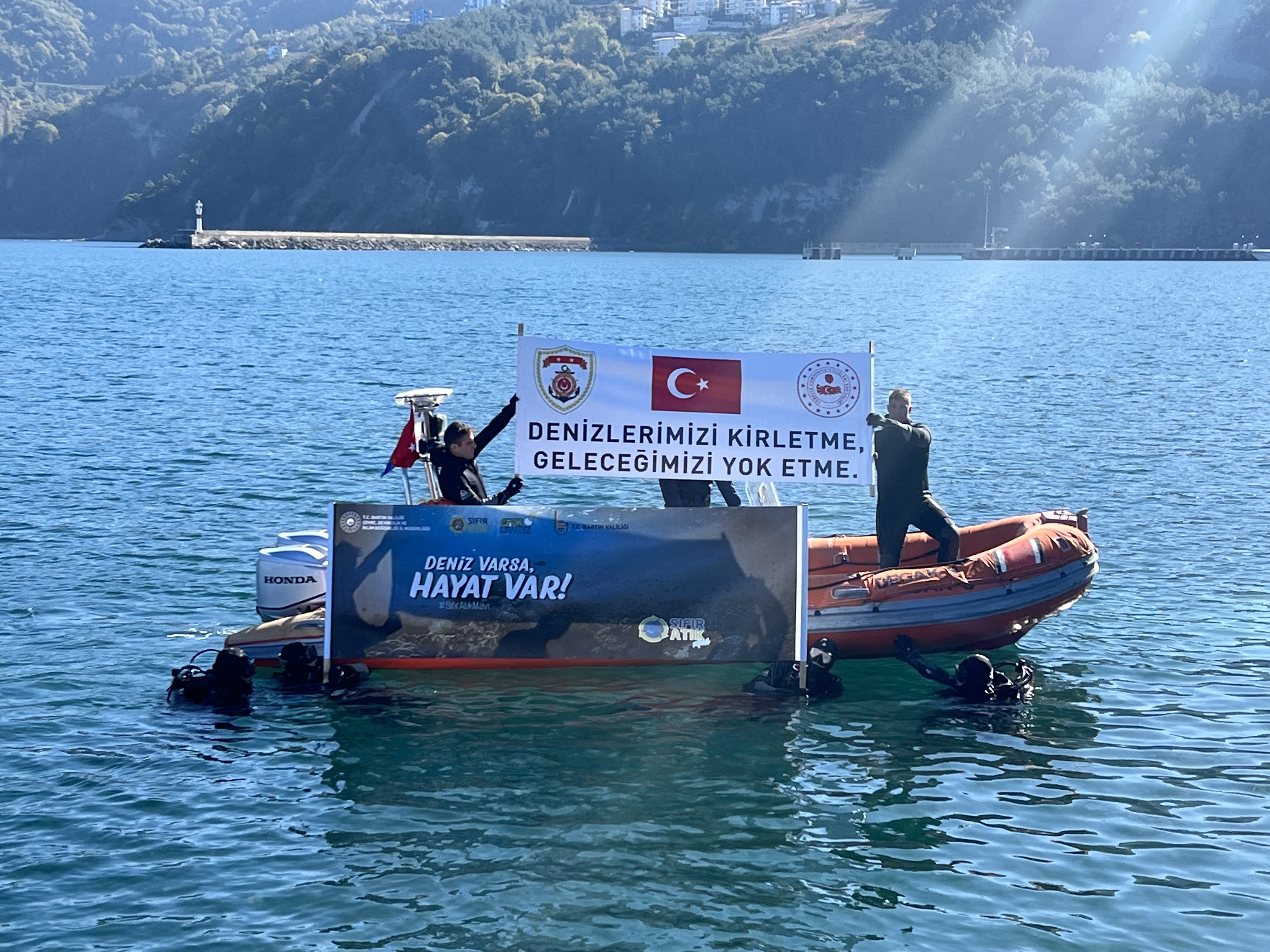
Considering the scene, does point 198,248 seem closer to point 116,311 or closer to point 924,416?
→ point 116,311

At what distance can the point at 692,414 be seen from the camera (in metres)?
12.6

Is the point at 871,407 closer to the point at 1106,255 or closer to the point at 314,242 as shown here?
the point at 1106,255

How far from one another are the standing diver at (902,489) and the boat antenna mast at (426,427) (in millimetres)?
4285

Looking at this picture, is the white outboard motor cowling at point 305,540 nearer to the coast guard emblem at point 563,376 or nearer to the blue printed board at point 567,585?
the blue printed board at point 567,585

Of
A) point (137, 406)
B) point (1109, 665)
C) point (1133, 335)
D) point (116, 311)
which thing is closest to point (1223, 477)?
point (1109, 665)

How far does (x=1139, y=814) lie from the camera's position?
34.7 ft

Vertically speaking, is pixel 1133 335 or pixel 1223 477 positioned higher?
pixel 1133 335

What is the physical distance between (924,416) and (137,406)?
18317 millimetres

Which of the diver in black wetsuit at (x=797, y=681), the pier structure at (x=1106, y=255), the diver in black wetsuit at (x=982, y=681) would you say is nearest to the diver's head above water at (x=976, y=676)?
the diver in black wetsuit at (x=982, y=681)

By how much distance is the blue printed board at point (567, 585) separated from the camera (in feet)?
40.9

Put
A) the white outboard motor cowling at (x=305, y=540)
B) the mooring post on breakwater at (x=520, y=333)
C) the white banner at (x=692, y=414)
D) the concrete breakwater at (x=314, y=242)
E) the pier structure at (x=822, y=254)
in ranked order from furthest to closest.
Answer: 1. the concrete breakwater at (x=314, y=242)
2. the pier structure at (x=822, y=254)
3. the white outboard motor cowling at (x=305, y=540)
4. the white banner at (x=692, y=414)
5. the mooring post on breakwater at (x=520, y=333)

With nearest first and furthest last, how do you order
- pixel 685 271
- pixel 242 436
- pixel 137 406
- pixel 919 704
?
pixel 919 704
pixel 242 436
pixel 137 406
pixel 685 271

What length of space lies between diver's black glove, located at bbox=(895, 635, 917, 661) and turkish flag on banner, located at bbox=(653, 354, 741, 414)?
3.02 m

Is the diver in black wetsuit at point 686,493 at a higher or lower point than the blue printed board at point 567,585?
higher
